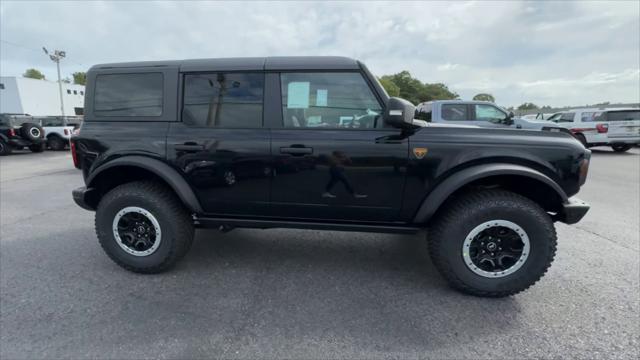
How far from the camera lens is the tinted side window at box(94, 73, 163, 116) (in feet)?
9.65

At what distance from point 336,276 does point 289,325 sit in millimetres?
814

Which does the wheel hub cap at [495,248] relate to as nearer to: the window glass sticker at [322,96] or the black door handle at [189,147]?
the window glass sticker at [322,96]

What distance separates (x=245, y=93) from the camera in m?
2.84

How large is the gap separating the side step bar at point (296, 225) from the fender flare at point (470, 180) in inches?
9.8

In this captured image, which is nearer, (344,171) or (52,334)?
(52,334)

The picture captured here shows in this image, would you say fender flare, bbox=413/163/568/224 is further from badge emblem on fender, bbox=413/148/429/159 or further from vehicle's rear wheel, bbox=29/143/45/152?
vehicle's rear wheel, bbox=29/143/45/152

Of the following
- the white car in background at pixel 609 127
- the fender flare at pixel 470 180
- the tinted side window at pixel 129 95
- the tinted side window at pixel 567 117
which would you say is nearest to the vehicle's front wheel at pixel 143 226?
the tinted side window at pixel 129 95

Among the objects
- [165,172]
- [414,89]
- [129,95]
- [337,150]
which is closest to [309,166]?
[337,150]

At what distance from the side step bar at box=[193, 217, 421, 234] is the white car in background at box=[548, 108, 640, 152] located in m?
13.2

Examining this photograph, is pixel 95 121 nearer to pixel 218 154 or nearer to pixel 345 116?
pixel 218 154

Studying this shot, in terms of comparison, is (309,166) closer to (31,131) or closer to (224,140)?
(224,140)

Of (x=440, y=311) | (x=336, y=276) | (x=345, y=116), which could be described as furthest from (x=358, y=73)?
(x=440, y=311)

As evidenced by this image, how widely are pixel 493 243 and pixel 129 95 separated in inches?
139

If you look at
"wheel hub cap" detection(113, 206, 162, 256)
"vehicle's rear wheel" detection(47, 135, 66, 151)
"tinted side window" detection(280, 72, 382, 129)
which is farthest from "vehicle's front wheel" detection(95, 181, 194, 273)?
"vehicle's rear wheel" detection(47, 135, 66, 151)
